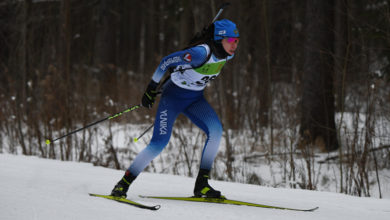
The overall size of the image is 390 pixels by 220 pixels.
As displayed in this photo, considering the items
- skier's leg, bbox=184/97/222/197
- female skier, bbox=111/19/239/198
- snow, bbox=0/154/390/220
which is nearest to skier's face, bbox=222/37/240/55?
female skier, bbox=111/19/239/198

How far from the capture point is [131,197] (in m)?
4.53

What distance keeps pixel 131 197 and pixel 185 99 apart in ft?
3.84

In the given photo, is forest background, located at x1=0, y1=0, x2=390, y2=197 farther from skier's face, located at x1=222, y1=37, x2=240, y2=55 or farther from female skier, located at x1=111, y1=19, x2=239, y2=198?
skier's face, located at x1=222, y1=37, x2=240, y2=55

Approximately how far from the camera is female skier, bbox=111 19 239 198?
4.09m

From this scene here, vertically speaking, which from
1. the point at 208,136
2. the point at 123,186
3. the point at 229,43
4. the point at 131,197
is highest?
the point at 229,43

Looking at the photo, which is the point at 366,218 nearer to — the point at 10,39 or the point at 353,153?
the point at 353,153

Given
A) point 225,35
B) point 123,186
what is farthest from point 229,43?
point 123,186

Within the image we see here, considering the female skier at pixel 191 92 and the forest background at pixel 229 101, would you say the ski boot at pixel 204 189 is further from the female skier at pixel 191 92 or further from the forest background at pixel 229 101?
the forest background at pixel 229 101

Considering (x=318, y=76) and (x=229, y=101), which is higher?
(x=318, y=76)

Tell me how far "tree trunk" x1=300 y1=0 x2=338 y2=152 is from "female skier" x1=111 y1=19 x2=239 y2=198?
381cm

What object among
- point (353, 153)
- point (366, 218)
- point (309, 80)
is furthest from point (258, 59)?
point (366, 218)

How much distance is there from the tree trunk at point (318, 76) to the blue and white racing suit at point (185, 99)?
3.81 meters

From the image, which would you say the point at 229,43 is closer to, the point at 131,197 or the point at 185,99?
the point at 185,99

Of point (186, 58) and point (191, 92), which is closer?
point (186, 58)
